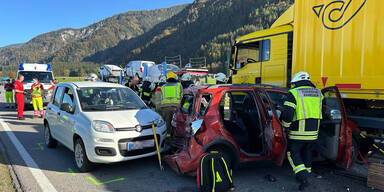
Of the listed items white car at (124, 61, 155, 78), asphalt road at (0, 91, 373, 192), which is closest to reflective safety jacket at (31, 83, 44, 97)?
asphalt road at (0, 91, 373, 192)

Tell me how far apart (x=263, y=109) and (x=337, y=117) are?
1.09 meters

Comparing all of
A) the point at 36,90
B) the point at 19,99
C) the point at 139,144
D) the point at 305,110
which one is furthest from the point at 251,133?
the point at 36,90

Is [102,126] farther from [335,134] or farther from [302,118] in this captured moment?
[335,134]

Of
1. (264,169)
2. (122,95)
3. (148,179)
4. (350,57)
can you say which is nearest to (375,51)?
(350,57)

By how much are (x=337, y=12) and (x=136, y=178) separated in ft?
16.4

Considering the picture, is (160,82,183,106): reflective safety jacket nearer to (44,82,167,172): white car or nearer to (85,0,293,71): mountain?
(44,82,167,172): white car

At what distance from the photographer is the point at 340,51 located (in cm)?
509

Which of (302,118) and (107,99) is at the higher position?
(107,99)

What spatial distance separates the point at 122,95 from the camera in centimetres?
536

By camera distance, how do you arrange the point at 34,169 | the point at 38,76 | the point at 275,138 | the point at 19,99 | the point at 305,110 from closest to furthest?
the point at 305,110, the point at 275,138, the point at 34,169, the point at 19,99, the point at 38,76

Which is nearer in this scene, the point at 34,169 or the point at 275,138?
the point at 275,138

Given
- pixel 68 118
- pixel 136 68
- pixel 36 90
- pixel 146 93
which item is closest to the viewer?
pixel 68 118

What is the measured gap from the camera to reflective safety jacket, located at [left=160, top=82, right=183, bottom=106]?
562cm

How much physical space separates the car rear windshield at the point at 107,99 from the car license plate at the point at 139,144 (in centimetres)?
89
